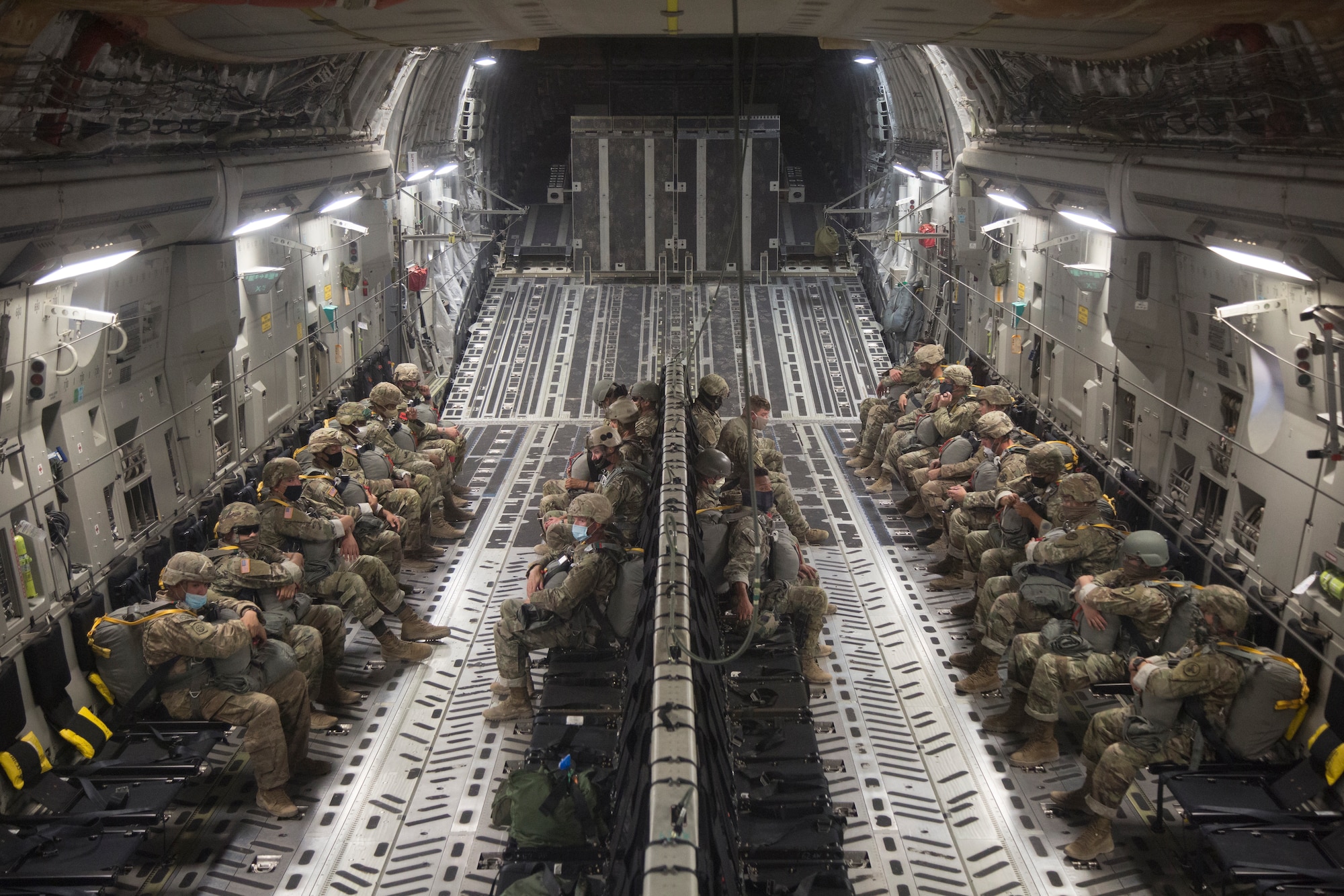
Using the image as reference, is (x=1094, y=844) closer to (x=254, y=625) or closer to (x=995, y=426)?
(x=995, y=426)

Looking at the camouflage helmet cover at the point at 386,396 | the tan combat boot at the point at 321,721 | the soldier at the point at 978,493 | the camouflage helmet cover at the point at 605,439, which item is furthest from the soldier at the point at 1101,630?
the camouflage helmet cover at the point at 386,396

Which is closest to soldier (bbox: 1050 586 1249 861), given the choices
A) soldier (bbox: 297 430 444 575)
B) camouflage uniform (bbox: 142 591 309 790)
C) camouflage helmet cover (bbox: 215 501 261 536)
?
camouflage uniform (bbox: 142 591 309 790)

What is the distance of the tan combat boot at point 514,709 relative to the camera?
21.2 feet

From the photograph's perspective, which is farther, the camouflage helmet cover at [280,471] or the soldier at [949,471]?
the soldier at [949,471]

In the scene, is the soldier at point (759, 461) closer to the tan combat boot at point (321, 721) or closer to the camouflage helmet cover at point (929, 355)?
the camouflage helmet cover at point (929, 355)

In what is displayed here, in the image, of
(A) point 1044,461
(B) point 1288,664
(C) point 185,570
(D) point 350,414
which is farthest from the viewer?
(D) point 350,414

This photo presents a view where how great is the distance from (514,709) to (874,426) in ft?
17.8

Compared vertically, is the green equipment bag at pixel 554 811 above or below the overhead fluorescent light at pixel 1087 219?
below

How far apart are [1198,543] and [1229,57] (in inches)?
110

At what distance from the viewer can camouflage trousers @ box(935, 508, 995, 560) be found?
7863 mm

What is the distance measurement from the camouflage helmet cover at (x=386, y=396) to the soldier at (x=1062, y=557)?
5116 mm

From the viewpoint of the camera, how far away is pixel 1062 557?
6281 millimetres

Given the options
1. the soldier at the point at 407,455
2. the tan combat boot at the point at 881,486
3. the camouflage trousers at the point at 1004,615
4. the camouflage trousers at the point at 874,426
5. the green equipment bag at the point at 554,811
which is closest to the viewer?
the green equipment bag at the point at 554,811

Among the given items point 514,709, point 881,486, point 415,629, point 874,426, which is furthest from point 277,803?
point 874,426
